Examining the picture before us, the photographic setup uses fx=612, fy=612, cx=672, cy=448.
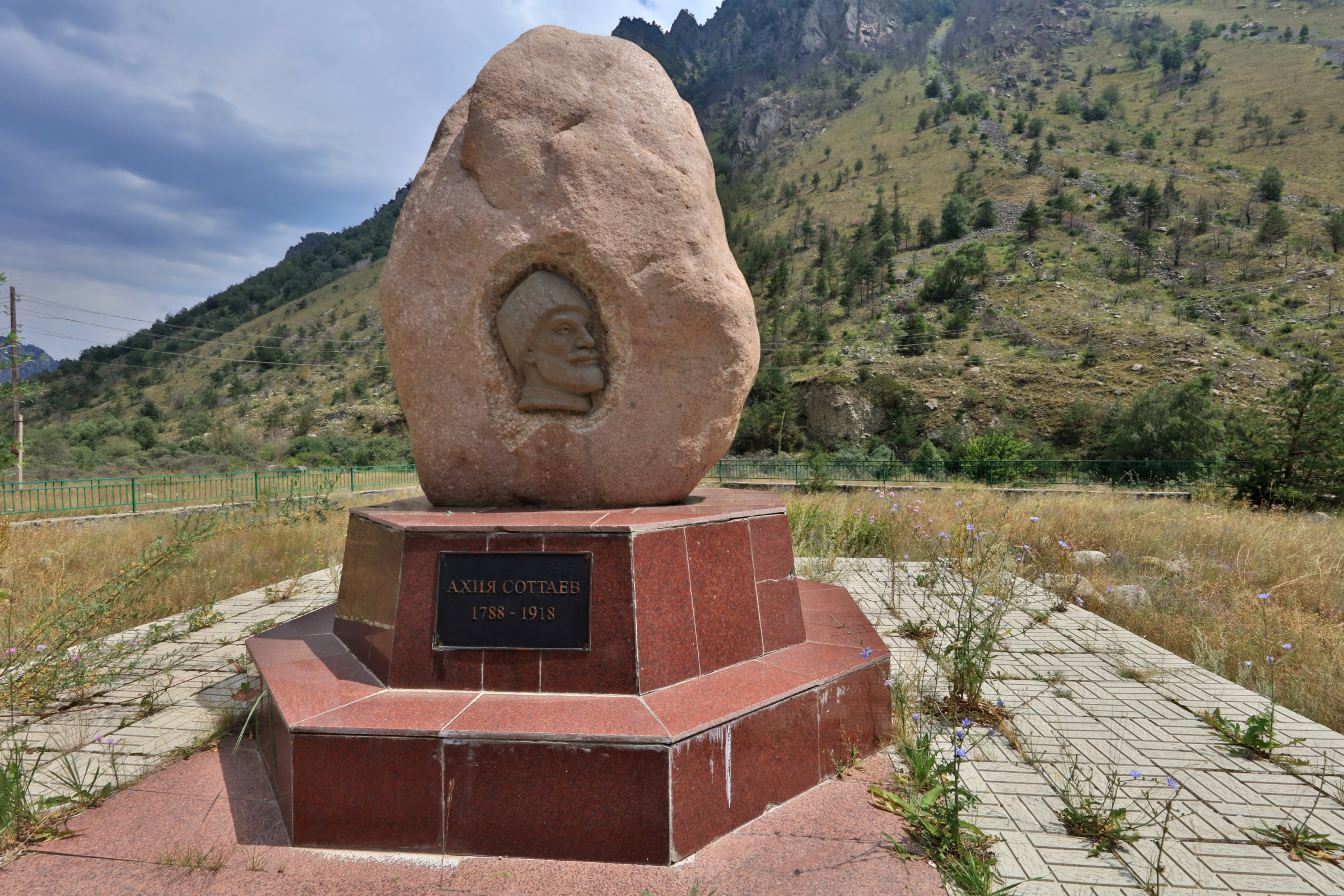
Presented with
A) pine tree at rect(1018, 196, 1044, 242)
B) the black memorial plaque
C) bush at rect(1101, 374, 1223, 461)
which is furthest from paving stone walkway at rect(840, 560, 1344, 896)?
pine tree at rect(1018, 196, 1044, 242)

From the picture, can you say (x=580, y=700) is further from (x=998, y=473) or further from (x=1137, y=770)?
(x=998, y=473)

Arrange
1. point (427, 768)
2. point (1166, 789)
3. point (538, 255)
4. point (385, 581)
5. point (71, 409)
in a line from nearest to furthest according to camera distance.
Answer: point (427, 768), point (1166, 789), point (385, 581), point (538, 255), point (71, 409)

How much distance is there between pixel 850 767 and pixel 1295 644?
13.1 feet

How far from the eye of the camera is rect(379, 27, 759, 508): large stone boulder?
3.31 metres

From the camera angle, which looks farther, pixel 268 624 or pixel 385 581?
pixel 268 624

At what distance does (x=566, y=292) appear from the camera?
3.37 m

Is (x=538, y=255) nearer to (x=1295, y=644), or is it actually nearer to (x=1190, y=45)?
(x=1295, y=644)

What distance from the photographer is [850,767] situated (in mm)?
2791

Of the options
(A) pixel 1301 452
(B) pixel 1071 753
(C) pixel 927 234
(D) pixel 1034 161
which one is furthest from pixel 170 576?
(D) pixel 1034 161

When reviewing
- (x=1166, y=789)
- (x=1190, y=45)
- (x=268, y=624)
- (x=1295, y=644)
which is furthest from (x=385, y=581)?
(x=1190, y=45)

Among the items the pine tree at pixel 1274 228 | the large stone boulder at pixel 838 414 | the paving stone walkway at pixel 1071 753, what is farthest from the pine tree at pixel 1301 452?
the pine tree at pixel 1274 228

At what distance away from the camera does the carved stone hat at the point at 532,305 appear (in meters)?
3.34

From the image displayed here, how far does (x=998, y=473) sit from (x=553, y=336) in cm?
2082

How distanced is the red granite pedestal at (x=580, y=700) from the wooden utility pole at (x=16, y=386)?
607 centimetres
